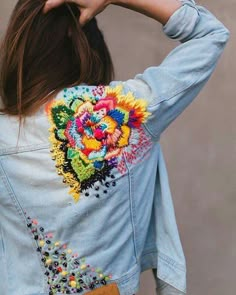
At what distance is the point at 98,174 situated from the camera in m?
1.26

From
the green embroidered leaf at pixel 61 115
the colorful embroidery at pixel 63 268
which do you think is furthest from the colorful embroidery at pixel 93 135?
the colorful embroidery at pixel 63 268

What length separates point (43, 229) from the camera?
1294mm

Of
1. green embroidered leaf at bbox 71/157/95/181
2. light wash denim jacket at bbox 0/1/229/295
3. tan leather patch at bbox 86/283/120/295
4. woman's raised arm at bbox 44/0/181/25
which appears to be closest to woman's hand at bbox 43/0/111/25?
woman's raised arm at bbox 44/0/181/25

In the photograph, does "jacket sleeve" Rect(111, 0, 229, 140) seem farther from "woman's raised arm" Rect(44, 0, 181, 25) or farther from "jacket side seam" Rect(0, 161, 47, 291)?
"jacket side seam" Rect(0, 161, 47, 291)

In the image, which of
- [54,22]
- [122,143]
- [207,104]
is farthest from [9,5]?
[122,143]

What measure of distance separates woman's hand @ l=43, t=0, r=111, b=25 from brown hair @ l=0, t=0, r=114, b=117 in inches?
0.8

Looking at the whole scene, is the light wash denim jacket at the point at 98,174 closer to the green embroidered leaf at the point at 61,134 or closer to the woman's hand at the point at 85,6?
the green embroidered leaf at the point at 61,134

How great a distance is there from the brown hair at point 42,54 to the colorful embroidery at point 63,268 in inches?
10.4

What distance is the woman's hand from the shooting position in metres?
1.25

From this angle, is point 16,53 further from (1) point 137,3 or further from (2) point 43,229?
(2) point 43,229

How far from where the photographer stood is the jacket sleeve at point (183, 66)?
1204 millimetres

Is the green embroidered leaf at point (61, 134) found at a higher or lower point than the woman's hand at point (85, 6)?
lower

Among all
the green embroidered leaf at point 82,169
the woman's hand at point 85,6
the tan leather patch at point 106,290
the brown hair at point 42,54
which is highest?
the woman's hand at point 85,6

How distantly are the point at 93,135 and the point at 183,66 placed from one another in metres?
0.23
